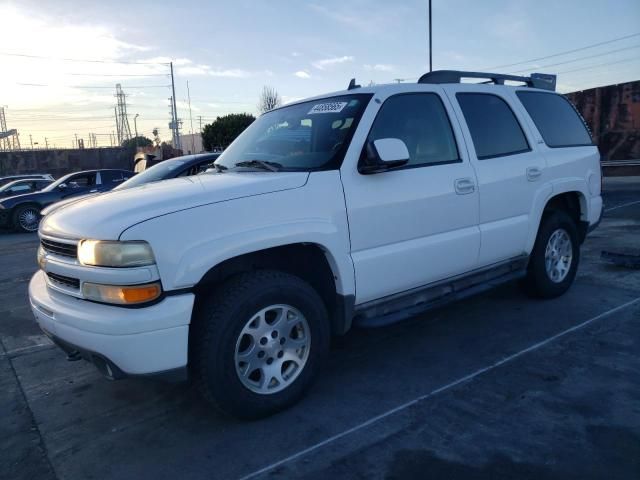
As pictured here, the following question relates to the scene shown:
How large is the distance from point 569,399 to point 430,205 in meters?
A: 1.49

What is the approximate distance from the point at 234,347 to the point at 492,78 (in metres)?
3.56

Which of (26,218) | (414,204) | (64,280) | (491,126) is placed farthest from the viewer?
(26,218)

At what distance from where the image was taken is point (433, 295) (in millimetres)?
3787

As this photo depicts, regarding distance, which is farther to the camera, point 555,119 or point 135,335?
point 555,119

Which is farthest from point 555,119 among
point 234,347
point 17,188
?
point 17,188

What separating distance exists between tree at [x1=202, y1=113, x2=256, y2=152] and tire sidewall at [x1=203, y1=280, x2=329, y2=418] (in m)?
40.0

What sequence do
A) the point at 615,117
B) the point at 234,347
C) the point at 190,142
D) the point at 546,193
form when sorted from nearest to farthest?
the point at 234,347 < the point at 546,193 < the point at 615,117 < the point at 190,142

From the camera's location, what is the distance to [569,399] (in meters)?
3.12

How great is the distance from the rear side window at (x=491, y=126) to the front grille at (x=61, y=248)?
9.63ft

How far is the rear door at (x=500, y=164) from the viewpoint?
4047 mm

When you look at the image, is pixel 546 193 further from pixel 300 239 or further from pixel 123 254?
pixel 123 254

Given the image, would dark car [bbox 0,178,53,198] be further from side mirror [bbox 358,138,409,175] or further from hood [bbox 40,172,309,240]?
side mirror [bbox 358,138,409,175]

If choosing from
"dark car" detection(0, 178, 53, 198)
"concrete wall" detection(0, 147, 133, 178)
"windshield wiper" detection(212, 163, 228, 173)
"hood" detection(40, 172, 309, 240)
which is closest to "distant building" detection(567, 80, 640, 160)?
"dark car" detection(0, 178, 53, 198)

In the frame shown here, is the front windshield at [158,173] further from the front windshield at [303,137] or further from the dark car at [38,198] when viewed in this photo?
the dark car at [38,198]
